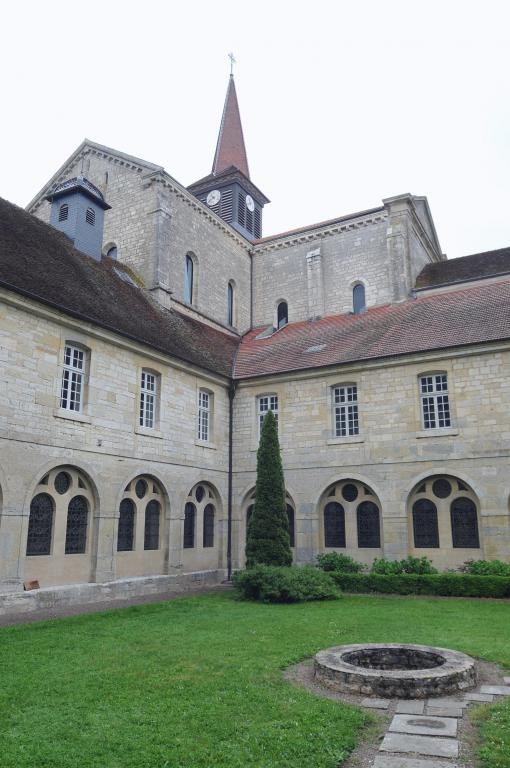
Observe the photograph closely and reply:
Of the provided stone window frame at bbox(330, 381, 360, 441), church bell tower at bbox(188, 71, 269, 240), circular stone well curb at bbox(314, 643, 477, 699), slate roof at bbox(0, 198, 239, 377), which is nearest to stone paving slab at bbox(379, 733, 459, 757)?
circular stone well curb at bbox(314, 643, 477, 699)

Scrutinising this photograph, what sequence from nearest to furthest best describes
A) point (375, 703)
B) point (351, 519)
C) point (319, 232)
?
point (375, 703) < point (351, 519) < point (319, 232)

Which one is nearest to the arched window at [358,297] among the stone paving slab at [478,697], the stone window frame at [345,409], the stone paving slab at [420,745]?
the stone window frame at [345,409]

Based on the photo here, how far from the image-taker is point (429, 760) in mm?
5125

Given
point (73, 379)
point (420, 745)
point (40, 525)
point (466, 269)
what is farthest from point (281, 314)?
point (420, 745)

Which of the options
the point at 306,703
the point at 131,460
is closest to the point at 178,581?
the point at 131,460

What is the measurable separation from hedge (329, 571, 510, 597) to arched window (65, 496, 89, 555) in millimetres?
7003

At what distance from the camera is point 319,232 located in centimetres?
2911

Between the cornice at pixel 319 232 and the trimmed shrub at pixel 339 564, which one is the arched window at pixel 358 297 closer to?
the cornice at pixel 319 232

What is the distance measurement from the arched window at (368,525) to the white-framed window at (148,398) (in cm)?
733

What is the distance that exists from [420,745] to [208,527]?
15.8m

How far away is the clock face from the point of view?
33.8 metres

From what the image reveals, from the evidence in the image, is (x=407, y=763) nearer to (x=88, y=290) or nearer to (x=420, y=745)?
(x=420, y=745)

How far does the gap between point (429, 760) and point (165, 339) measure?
15.9 meters

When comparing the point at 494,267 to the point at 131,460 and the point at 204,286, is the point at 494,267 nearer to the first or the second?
the point at 204,286
